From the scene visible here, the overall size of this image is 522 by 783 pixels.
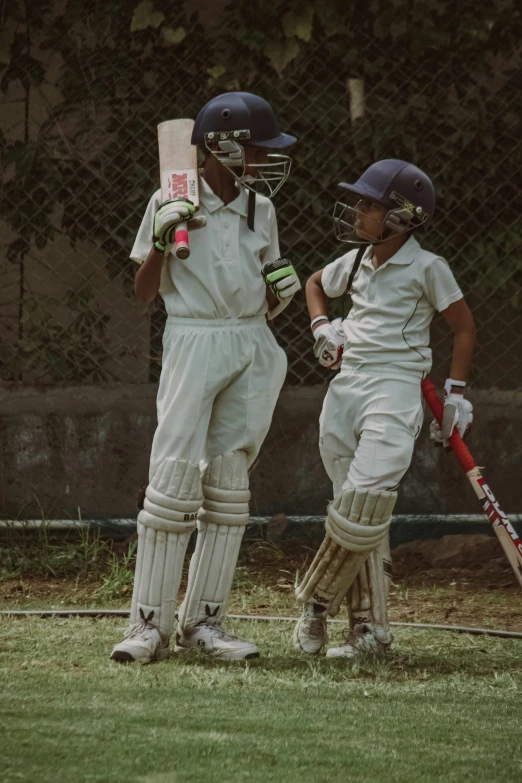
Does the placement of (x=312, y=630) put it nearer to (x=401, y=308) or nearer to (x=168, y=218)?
(x=401, y=308)

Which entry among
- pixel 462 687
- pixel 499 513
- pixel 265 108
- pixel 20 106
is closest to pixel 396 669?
pixel 462 687

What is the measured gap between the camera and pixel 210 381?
4.08 meters

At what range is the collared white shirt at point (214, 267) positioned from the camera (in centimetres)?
412

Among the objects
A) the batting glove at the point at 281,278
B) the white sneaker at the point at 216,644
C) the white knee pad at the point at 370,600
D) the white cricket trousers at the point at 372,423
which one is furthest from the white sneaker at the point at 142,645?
the batting glove at the point at 281,278

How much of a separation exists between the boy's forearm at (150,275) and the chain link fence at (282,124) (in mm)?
2229

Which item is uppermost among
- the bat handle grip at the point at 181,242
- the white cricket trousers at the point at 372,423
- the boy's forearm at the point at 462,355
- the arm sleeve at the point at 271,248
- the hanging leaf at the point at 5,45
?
the boy's forearm at the point at 462,355

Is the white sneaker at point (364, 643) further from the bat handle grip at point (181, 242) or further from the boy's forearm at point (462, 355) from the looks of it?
the bat handle grip at point (181, 242)

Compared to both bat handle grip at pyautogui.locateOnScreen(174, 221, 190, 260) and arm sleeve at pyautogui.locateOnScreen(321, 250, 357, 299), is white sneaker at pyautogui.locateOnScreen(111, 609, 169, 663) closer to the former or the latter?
bat handle grip at pyautogui.locateOnScreen(174, 221, 190, 260)

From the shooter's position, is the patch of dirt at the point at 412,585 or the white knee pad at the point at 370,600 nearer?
the white knee pad at the point at 370,600

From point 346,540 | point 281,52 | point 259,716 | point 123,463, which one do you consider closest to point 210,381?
point 346,540

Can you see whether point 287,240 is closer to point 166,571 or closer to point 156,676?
point 166,571

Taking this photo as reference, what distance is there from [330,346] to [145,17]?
2693 millimetres

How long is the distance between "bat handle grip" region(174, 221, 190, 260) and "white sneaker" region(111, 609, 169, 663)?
3.82 feet

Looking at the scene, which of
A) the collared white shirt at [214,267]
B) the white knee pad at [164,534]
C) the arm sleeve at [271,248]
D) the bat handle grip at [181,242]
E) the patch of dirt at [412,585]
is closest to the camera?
the bat handle grip at [181,242]
